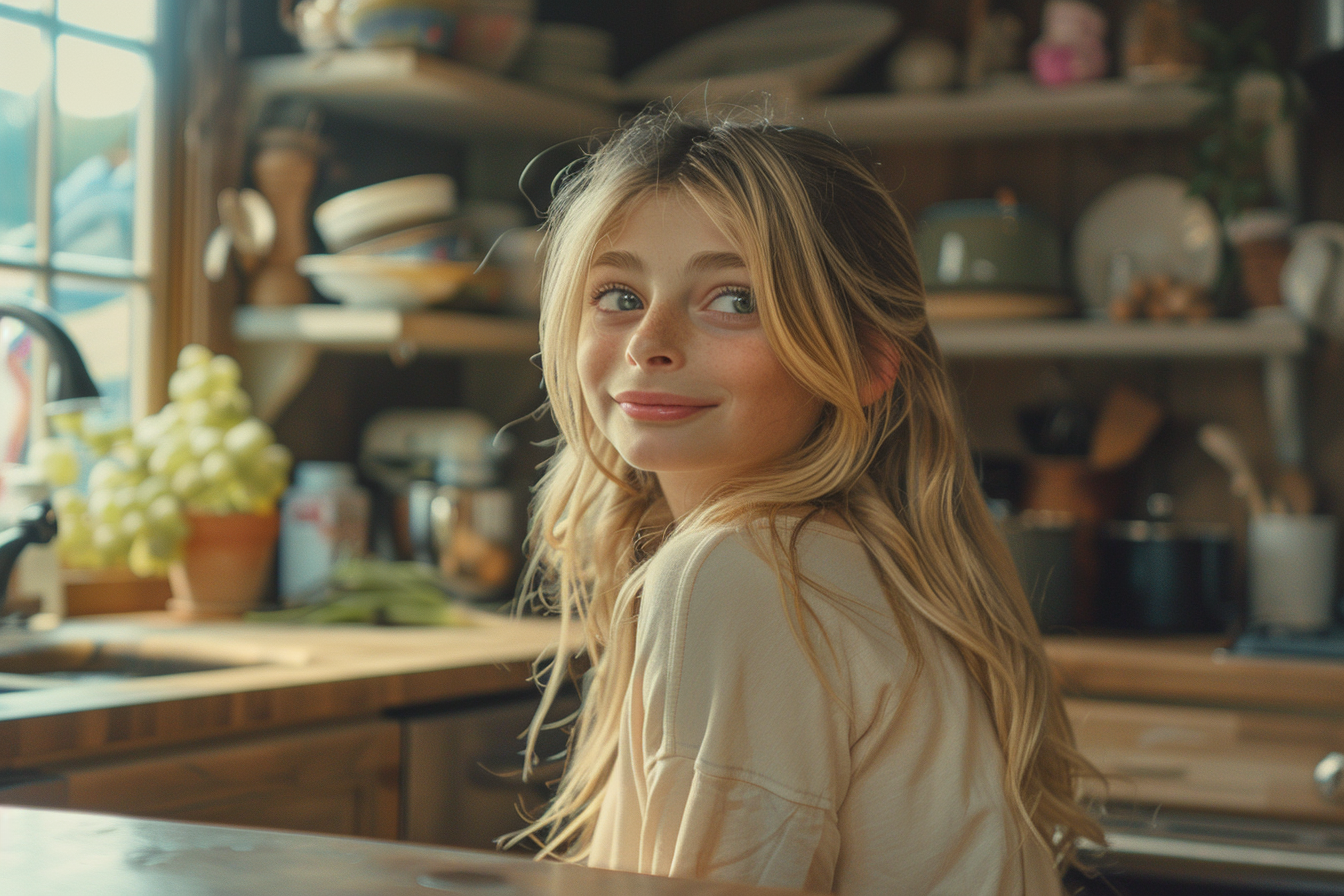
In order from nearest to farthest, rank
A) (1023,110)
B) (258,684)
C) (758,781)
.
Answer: (758,781)
(258,684)
(1023,110)

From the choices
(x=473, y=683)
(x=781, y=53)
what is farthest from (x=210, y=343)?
(x=781, y=53)

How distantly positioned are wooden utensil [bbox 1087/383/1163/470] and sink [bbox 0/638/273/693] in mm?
1383

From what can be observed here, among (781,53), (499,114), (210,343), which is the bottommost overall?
(210,343)

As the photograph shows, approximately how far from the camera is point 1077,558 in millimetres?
2035

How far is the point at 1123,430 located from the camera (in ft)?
7.26

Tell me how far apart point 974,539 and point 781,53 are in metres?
1.69

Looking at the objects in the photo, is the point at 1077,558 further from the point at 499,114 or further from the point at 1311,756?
the point at 499,114

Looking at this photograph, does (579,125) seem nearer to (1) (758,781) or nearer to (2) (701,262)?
(2) (701,262)

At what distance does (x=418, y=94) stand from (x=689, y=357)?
1388 millimetres

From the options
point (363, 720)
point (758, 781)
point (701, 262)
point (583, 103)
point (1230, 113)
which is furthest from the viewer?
point (583, 103)

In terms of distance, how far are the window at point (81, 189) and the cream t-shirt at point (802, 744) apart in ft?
4.59

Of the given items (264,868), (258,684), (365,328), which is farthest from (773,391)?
(365,328)

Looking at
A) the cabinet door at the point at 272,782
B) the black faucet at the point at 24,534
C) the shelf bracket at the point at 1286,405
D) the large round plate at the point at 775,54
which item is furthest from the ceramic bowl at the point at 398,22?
the shelf bracket at the point at 1286,405

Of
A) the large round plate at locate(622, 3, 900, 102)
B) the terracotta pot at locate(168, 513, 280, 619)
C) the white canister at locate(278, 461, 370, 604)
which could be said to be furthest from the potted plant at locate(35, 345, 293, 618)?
the large round plate at locate(622, 3, 900, 102)
